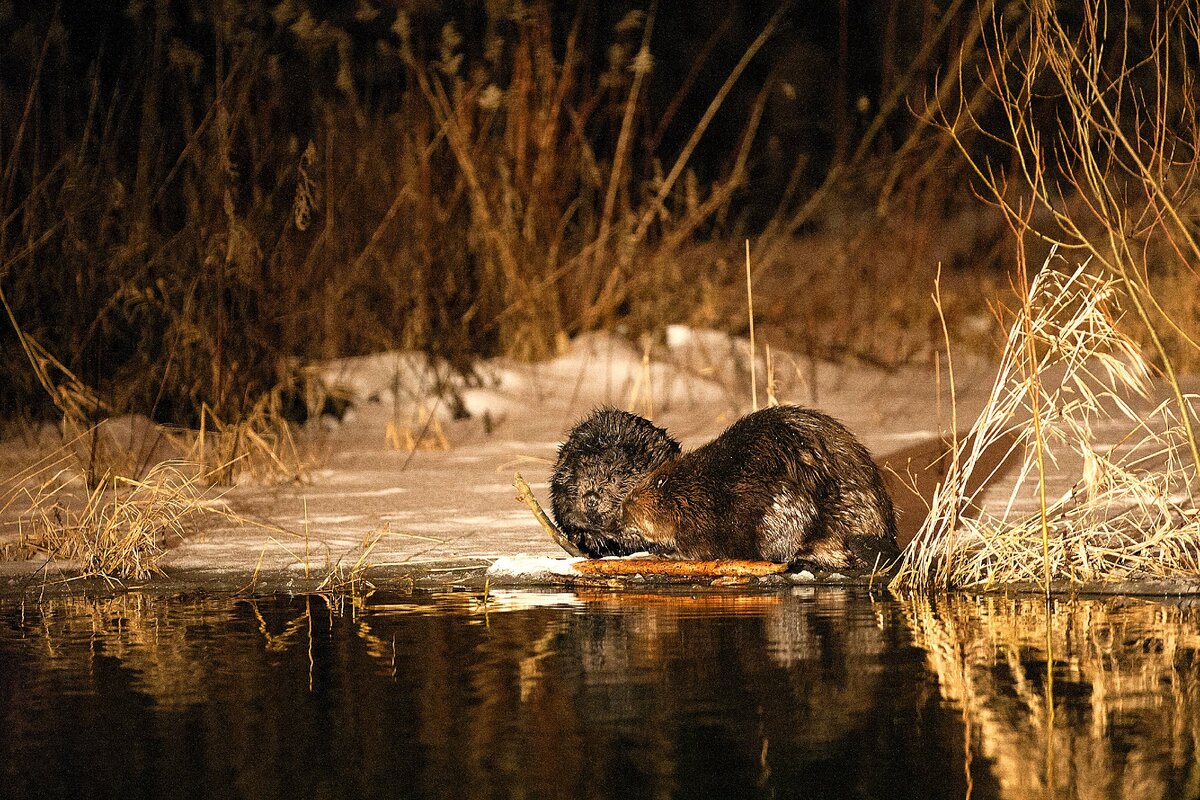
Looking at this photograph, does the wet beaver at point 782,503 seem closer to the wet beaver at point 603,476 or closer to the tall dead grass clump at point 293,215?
the wet beaver at point 603,476

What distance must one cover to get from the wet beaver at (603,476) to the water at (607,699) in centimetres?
58

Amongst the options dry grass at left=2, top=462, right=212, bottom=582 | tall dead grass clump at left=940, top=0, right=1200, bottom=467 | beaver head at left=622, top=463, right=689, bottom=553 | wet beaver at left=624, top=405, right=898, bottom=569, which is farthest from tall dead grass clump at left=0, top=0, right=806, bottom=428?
wet beaver at left=624, top=405, right=898, bottom=569

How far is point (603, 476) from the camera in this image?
215 inches

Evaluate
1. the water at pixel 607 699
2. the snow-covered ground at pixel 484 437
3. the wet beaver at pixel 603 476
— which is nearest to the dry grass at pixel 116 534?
the snow-covered ground at pixel 484 437

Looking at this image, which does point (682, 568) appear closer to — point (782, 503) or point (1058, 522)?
point (782, 503)

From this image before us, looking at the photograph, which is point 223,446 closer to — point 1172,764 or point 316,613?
point 316,613

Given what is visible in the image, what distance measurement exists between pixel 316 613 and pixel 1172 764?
8.49 feet

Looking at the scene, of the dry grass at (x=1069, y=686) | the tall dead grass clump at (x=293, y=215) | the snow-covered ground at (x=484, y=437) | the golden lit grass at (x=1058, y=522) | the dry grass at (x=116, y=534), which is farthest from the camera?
the tall dead grass clump at (x=293, y=215)

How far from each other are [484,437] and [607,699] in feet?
16.3

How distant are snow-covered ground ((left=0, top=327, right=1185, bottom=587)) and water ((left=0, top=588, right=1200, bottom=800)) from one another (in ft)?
→ 2.82

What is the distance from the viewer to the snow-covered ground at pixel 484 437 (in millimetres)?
5730

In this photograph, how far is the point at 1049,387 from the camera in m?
8.40

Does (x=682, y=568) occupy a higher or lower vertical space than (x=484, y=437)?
lower

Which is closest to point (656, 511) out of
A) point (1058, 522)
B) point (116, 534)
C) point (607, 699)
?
point (1058, 522)
